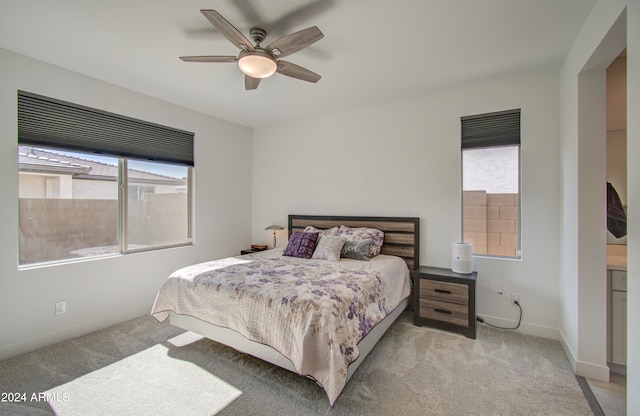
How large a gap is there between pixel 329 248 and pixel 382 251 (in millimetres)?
785

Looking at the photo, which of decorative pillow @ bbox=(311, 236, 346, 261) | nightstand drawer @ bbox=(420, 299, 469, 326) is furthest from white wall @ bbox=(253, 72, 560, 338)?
decorative pillow @ bbox=(311, 236, 346, 261)

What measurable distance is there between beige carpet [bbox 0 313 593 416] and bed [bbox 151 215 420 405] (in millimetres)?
205

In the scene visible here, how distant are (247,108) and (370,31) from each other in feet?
7.50

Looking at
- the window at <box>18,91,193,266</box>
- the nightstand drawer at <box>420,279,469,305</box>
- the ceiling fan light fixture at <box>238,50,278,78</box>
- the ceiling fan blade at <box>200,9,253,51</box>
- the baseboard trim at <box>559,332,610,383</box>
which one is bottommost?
the baseboard trim at <box>559,332,610,383</box>

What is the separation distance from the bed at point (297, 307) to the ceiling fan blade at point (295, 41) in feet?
5.99

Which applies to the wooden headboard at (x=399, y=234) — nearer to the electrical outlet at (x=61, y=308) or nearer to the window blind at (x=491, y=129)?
the window blind at (x=491, y=129)

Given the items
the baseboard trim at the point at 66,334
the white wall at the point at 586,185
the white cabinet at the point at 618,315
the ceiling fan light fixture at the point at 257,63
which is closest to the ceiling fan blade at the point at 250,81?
the ceiling fan light fixture at the point at 257,63

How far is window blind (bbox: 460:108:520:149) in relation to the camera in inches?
117

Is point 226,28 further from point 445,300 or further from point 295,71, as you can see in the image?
point 445,300

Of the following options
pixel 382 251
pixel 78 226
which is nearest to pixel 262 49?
pixel 382 251

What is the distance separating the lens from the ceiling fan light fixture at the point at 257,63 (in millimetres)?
2021

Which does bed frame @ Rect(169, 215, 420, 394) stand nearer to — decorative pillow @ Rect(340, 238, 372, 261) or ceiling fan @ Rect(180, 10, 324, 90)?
decorative pillow @ Rect(340, 238, 372, 261)

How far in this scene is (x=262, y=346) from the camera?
2.07 m

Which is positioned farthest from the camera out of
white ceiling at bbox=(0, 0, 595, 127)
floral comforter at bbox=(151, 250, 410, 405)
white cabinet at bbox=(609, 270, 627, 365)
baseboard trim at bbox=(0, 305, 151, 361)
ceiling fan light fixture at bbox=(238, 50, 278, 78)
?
baseboard trim at bbox=(0, 305, 151, 361)
